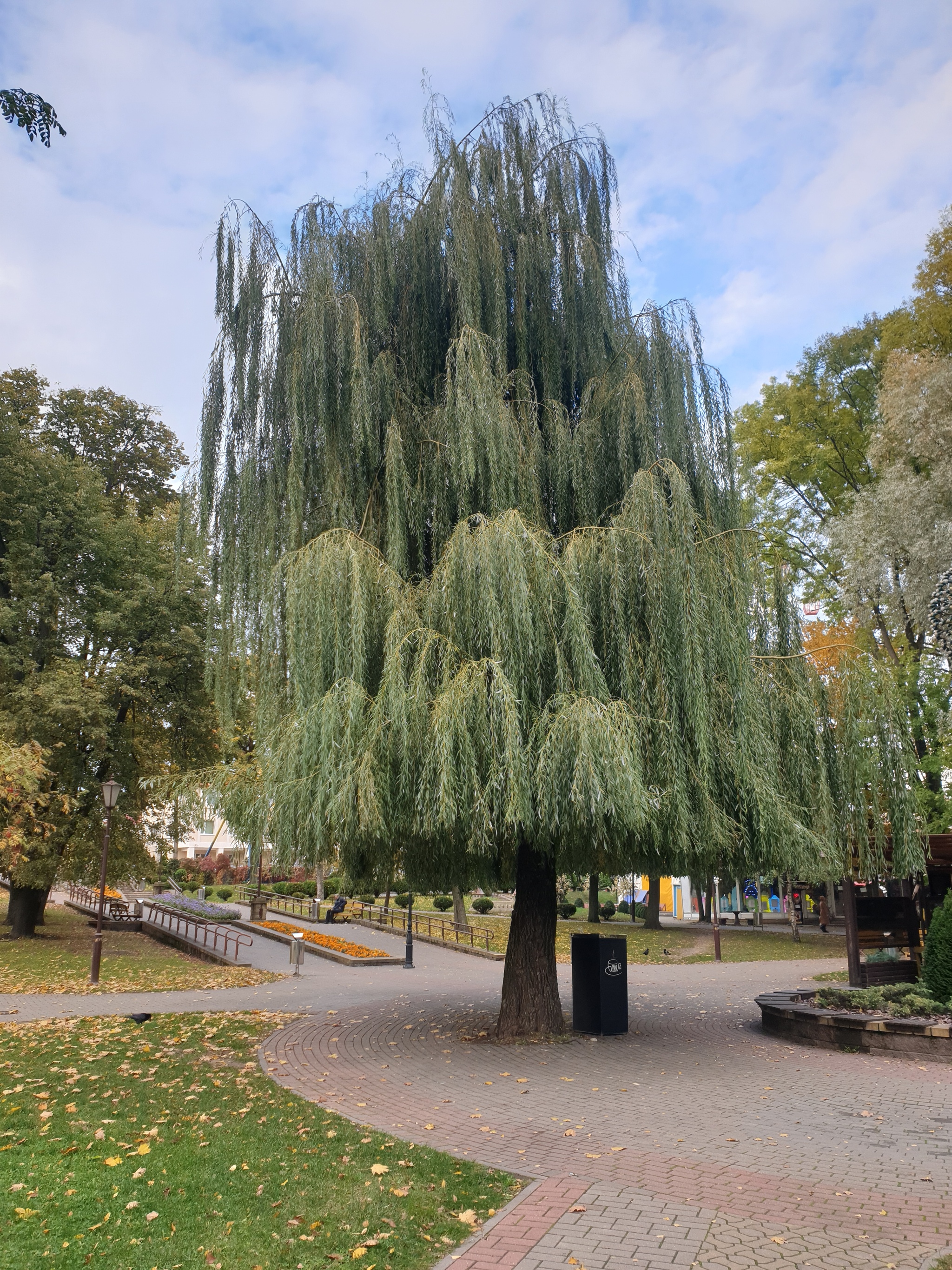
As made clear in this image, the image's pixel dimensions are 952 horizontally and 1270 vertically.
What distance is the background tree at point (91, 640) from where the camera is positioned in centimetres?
2127

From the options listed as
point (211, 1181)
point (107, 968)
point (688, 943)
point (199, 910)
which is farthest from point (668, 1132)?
point (199, 910)

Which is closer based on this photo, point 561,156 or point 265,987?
point 561,156

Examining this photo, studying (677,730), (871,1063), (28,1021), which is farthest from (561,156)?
(28,1021)

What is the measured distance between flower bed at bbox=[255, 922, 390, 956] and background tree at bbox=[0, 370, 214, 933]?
4.62 metres

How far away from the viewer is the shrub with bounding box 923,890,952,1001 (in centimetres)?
1065

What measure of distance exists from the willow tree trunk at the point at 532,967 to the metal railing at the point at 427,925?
512 inches

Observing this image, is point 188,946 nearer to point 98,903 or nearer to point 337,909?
point 337,909

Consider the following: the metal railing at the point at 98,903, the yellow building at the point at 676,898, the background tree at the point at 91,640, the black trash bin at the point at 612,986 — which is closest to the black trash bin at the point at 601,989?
the black trash bin at the point at 612,986

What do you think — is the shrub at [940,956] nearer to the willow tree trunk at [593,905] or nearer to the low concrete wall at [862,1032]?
the low concrete wall at [862,1032]

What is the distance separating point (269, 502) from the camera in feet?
33.1

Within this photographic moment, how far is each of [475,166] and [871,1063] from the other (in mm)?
11186

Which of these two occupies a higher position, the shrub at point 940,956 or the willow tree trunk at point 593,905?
the shrub at point 940,956

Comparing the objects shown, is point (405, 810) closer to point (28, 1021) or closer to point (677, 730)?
point (677, 730)

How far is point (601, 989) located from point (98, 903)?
2266 cm
